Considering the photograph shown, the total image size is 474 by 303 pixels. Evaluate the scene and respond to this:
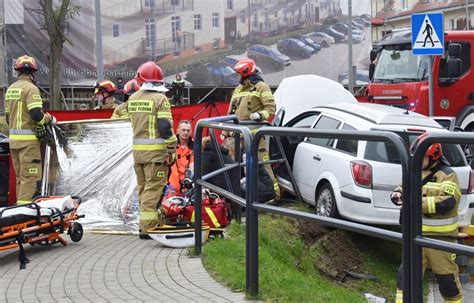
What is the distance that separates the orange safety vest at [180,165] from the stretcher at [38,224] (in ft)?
5.29

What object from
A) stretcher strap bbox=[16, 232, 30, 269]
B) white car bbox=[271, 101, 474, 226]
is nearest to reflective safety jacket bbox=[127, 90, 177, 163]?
white car bbox=[271, 101, 474, 226]

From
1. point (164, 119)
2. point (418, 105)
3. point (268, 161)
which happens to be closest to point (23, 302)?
point (164, 119)

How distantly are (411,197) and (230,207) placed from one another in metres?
4.28

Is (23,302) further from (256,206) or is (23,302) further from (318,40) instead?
(318,40)

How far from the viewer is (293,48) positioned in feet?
126

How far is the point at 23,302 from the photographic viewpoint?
211 inches

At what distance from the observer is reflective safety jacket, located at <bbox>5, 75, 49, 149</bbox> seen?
862 cm

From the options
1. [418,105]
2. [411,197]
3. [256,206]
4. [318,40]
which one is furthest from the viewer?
[318,40]

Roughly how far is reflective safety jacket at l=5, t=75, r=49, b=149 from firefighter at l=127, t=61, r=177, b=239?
4.91 ft

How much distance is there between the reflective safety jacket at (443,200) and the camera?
5.00 meters

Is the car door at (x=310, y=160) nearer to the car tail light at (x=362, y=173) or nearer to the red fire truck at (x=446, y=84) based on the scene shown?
the car tail light at (x=362, y=173)

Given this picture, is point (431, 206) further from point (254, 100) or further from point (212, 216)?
point (254, 100)

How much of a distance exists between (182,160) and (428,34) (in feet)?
17.9

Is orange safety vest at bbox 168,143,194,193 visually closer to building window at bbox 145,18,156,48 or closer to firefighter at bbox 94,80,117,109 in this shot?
firefighter at bbox 94,80,117,109
